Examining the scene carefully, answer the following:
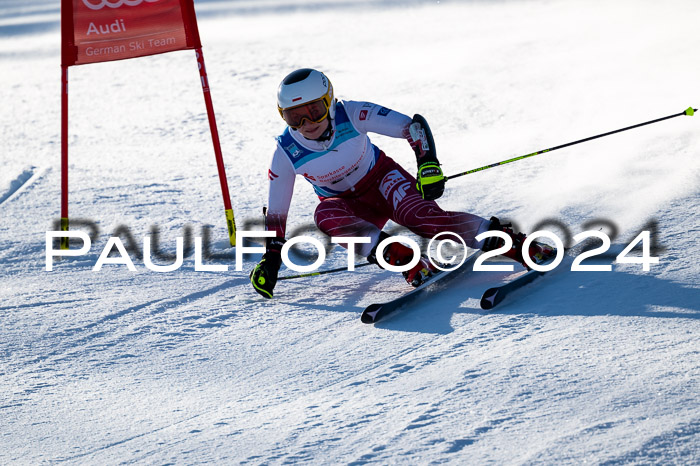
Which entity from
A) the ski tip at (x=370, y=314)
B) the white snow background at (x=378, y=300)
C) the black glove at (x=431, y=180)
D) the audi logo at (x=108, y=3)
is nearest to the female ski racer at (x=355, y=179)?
the black glove at (x=431, y=180)

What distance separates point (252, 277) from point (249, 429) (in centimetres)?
142

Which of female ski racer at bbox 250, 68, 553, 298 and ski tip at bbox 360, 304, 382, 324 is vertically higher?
female ski racer at bbox 250, 68, 553, 298

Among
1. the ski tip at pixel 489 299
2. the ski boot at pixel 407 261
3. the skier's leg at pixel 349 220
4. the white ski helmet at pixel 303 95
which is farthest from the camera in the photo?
the skier's leg at pixel 349 220

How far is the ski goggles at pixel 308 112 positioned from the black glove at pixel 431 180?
1.71ft

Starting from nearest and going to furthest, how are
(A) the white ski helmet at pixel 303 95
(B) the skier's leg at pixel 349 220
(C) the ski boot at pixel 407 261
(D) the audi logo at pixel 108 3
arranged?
(A) the white ski helmet at pixel 303 95, (C) the ski boot at pixel 407 261, (B) the skier's leg at pixel 349 220, (D) the audi logo at pixel 108 3

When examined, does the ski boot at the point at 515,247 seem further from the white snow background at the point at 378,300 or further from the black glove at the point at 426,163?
the black glove at the point at 426,163

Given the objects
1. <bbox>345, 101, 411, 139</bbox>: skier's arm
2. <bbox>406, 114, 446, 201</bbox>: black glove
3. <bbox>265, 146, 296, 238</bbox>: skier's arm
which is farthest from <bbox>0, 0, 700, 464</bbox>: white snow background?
<bbox>345, 101, 411, 139</bbox>: skier's arm

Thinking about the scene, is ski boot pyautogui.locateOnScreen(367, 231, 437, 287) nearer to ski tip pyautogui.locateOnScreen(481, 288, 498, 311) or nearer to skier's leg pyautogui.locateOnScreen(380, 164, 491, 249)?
skier's leg pyautogui.locateOnScreen(380, 164, 491, 249)

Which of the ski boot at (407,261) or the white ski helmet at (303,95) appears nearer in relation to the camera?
the white ski helmet at (303,95)

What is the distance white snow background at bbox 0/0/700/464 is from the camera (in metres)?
2.77

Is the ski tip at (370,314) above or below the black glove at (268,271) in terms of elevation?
below

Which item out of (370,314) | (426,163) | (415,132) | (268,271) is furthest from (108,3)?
(370,314)

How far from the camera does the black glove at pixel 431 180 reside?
4039mm

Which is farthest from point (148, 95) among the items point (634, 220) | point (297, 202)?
point (634, 220)
